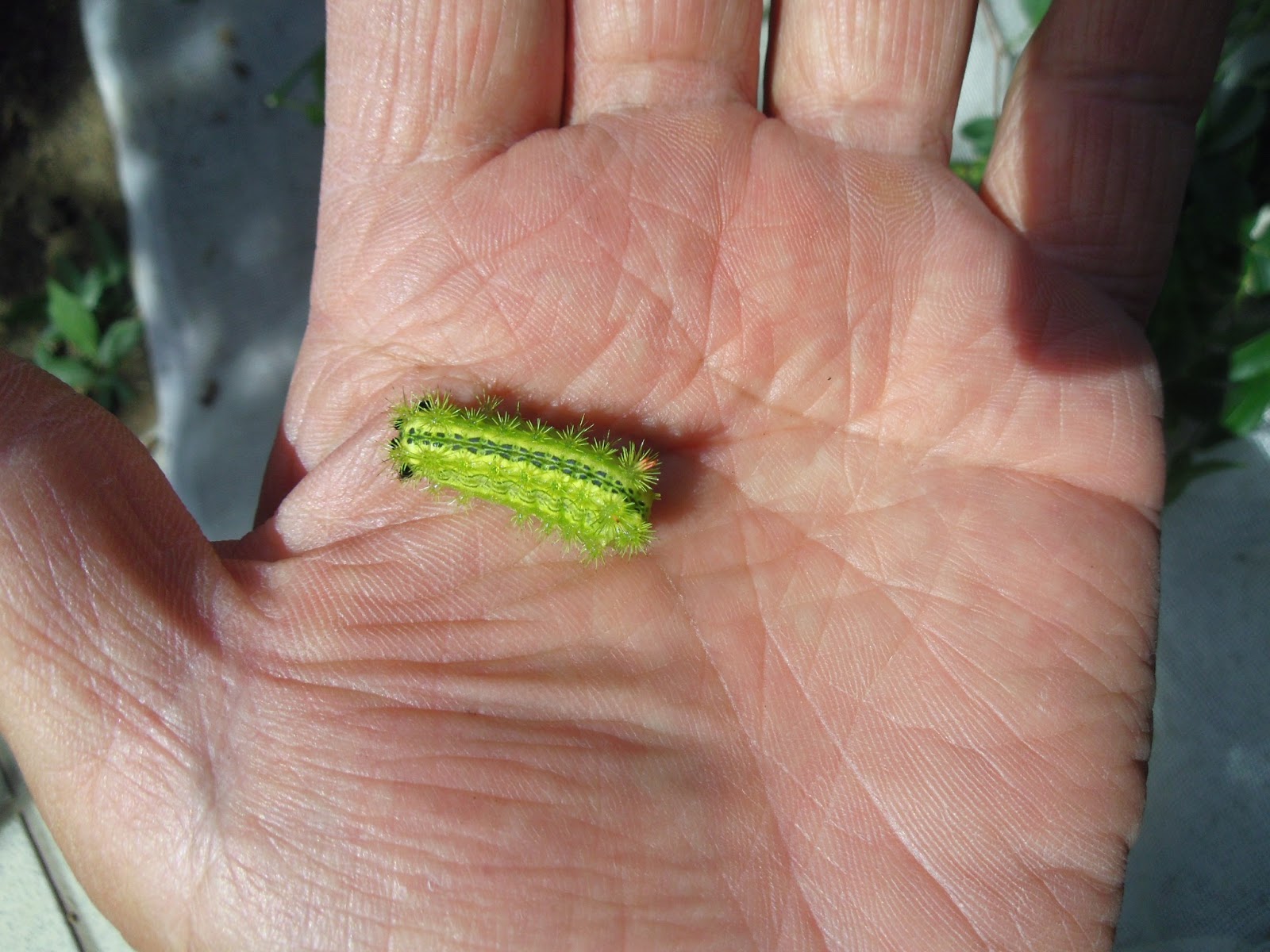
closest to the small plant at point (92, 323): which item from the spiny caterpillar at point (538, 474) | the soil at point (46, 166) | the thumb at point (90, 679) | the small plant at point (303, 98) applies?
the soil at point (46, 166)

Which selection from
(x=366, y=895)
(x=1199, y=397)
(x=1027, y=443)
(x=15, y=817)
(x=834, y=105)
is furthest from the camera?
(x=15, y=817)

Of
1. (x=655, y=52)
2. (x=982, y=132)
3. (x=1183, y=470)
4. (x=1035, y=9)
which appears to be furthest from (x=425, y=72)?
(x=1183, y=470)

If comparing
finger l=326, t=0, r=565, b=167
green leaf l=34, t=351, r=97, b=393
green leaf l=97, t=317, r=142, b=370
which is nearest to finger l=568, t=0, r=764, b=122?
finger l=326, t=0, r=565, b=167

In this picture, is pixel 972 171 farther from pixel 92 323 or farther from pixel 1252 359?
pixel 92 323

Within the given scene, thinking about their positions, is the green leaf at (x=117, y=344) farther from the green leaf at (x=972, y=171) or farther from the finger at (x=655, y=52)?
the green leaf at (x=972, y=171)

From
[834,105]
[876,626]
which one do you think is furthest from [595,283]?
[876,626]

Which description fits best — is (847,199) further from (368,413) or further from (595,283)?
(368,413)

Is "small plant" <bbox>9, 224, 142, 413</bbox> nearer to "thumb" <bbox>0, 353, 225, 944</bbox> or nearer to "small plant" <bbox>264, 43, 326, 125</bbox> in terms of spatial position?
"small plant" <bbox>264, 43, 326, 125</bbox>
